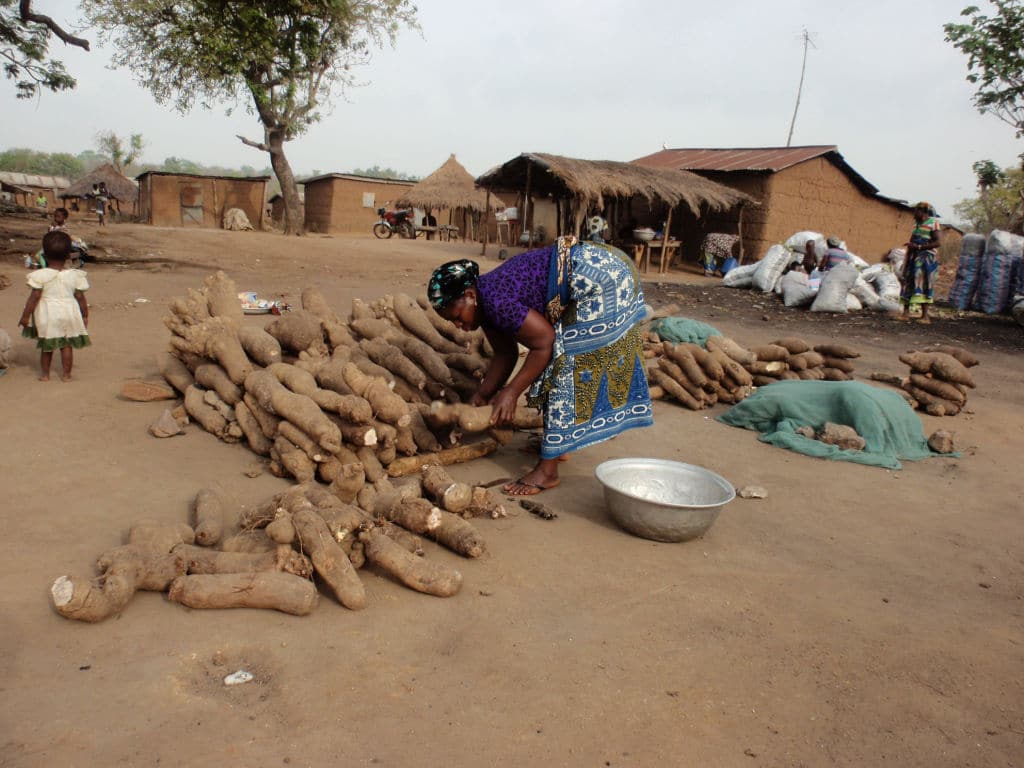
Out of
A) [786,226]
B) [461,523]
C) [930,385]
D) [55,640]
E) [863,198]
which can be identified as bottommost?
[55,640]

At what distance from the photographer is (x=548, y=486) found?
12.7ft

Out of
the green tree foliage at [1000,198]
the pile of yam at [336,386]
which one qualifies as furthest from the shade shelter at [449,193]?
the pile of yam at [336,386]

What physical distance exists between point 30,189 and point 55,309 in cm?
3626

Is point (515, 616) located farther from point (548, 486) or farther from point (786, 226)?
point (786, 226)

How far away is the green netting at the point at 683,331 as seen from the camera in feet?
23.1

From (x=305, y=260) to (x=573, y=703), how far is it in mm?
12684

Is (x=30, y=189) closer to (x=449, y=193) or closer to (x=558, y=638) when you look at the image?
(x=449, y=193)

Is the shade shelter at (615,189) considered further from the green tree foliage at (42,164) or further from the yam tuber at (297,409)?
the green tree foliage at (42,164)

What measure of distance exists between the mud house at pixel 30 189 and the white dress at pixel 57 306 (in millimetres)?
30325

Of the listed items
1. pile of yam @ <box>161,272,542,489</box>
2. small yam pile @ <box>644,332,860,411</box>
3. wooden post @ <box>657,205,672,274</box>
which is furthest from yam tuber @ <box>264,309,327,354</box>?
wooden post @ <box>657,205,672,274</box>

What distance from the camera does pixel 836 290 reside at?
11.8 meters

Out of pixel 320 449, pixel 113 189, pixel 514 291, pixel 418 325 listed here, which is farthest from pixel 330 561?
pixel 113 189

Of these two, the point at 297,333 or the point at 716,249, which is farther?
the point at 716,249

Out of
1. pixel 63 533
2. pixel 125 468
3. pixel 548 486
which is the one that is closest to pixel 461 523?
pixel 548 486
